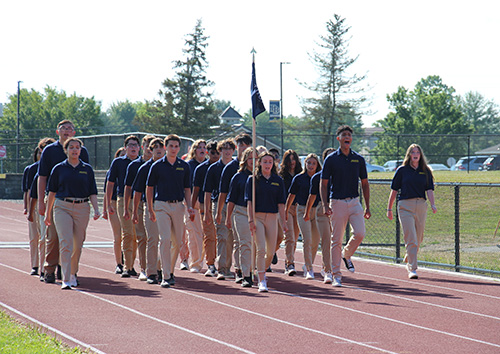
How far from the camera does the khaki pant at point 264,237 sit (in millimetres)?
10617

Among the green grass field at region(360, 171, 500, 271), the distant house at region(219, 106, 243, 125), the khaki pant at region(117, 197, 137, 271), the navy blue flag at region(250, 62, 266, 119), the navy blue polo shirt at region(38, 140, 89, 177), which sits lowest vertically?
the green grass field at region(360, 171, 500, 271)

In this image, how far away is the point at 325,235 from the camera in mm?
12031

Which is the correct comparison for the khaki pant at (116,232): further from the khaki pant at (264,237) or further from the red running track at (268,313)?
the khaki pant at (264,237)

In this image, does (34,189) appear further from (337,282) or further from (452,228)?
(452,228)

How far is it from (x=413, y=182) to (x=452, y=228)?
37.5ft

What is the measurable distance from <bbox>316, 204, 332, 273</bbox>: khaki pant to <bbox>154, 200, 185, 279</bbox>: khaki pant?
231 centimetres

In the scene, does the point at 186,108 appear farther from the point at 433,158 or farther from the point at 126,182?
the point at 126,182

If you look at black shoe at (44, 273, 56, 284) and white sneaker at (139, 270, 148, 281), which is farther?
white sneaker at (139, 270, 148, 281)

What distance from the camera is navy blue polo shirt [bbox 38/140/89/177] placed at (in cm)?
1103

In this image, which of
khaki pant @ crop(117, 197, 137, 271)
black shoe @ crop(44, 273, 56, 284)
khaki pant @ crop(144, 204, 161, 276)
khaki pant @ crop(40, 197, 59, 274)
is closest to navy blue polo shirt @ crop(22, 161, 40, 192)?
khaki pant @ crop(40, 197, 59, 274)

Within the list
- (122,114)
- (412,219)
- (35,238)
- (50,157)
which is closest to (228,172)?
(50,157)

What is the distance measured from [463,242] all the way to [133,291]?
12265mm

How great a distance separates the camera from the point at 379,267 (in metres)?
14.3

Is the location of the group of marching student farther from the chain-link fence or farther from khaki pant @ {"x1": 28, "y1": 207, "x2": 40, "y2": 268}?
the chain-link fence
